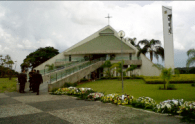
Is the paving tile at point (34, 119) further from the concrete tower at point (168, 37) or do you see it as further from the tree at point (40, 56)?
the tree at point (40, 56)

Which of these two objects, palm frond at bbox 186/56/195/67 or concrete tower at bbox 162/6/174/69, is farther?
concrete tower at bbox 162/6/174/69

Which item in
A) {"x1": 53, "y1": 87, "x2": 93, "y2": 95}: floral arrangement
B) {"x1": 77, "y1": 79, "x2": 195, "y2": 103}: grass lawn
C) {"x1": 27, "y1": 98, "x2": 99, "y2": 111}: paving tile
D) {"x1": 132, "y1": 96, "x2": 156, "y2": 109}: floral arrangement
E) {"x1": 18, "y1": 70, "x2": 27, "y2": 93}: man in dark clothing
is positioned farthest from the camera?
{"x1": 18, "y1": 70, "x2": 27, "y2": 93}: man in dark clothing

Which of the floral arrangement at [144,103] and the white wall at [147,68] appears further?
the white wall at [147,68]

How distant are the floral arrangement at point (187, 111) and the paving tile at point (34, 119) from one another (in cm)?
339

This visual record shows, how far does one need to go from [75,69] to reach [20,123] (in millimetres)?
13638

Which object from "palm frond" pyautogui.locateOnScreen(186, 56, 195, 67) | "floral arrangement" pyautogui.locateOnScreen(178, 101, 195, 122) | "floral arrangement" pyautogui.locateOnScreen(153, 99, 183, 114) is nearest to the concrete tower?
"palm frond" pyautogui.locateOnScreen(186, 56, 195, 67)

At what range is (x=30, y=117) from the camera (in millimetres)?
5445

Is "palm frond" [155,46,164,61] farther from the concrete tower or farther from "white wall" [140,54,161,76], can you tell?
the concrete tower

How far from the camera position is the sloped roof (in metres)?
32.3

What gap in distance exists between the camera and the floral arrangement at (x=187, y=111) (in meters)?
4.95

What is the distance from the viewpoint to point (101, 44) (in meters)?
34.0

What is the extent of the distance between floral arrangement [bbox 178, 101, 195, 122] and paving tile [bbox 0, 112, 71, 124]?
3.39 metres

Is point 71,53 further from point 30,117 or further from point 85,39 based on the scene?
point 30,117

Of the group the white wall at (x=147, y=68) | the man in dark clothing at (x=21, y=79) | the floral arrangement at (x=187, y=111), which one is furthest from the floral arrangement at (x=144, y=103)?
the white wall at (x=147, y=68)
